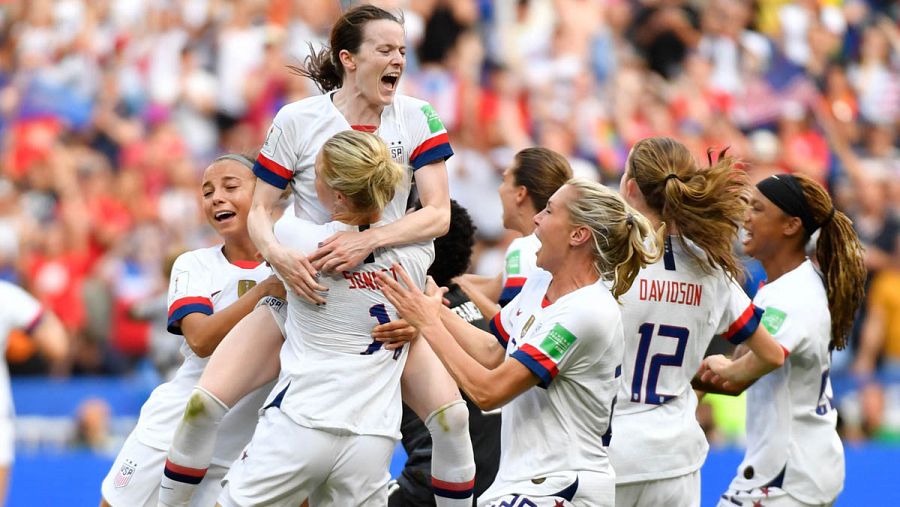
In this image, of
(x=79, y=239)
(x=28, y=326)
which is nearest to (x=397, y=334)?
(x=28, y=326)

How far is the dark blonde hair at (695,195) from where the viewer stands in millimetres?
5430

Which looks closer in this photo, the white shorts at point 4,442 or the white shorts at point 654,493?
the white shorts at point 654,493

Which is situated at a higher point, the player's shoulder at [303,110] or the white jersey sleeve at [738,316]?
the player's shoulder at [303,110]

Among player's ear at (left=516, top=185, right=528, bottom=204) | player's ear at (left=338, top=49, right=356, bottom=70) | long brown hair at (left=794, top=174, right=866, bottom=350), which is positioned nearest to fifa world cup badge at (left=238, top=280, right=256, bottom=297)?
player's ear at (left=338, top=49, right=356, bottom=70)

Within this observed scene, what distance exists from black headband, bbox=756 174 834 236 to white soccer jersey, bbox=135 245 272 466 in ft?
7.50

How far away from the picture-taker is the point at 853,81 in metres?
14.9

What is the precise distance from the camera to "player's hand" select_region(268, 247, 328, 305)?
197 inches

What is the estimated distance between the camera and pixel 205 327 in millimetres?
5699

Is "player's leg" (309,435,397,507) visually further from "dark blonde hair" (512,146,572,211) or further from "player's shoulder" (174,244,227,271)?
"dark blonde hair" (512,146,572,211)

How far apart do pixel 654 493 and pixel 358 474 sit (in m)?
1.19

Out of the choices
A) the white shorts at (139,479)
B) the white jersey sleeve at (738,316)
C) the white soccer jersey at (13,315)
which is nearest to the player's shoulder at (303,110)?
the white shorts at (139,479)

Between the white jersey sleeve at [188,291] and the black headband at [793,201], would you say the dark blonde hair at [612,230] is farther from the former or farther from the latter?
the white jersey sleeve at [188,291]

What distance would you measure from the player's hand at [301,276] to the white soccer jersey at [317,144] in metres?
0.31

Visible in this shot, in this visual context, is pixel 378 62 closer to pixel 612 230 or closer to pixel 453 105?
pixel 612 230
